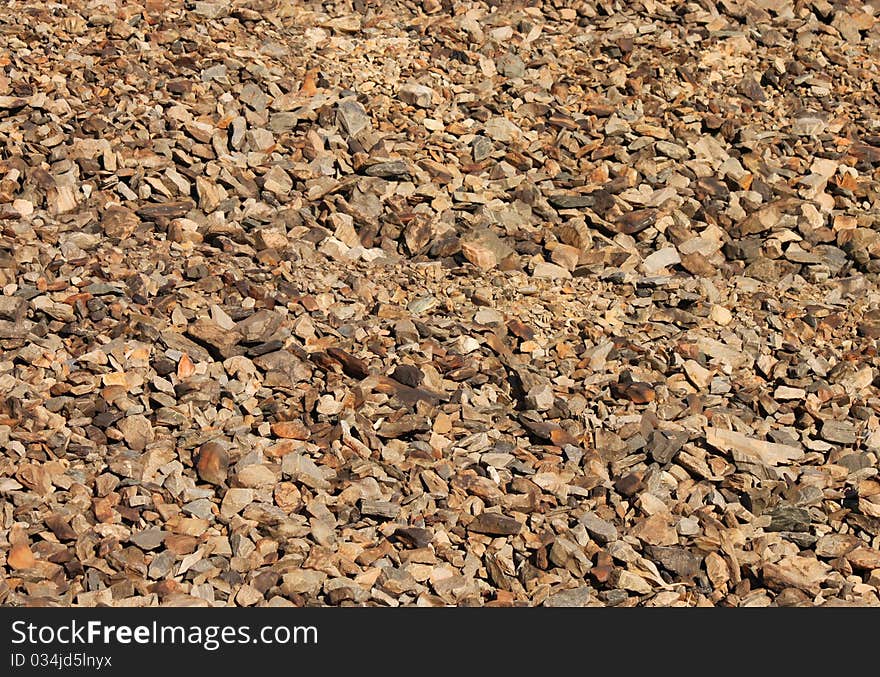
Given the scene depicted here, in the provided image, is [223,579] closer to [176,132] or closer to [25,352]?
[25,352]

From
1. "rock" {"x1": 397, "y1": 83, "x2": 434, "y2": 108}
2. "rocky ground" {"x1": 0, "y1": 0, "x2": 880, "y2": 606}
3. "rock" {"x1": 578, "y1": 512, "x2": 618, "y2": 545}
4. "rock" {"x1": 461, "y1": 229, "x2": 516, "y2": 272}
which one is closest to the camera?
"rocky ground" {"x1": 0, "y1": 0, "x2": 880, "y2": 606}

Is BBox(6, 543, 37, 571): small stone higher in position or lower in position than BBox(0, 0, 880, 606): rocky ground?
lower

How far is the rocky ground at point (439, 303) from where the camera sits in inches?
214

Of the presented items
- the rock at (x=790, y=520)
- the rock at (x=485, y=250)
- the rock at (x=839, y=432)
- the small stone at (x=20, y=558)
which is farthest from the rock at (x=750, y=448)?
the small stone at (x=20, y=558)

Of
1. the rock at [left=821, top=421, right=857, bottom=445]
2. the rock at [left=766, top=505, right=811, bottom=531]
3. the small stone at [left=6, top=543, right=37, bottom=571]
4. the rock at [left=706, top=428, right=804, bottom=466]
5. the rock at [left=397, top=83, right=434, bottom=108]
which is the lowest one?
the small stone at [left=6, top=543, right=37, bottom=571]

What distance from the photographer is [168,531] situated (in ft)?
17.6

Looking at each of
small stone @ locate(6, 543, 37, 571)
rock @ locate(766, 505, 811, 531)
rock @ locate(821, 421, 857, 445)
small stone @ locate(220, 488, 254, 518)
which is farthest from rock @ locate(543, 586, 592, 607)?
small stone @ locate(6, 543, 37, 571)

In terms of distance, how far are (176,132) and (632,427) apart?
3.84m

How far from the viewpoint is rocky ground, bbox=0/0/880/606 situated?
5.43m

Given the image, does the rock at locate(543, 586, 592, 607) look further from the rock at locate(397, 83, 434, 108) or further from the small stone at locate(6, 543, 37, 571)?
the rock at locate(397, 83, 434, 108)

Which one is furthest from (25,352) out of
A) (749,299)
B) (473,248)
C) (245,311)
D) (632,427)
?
(749,299)
